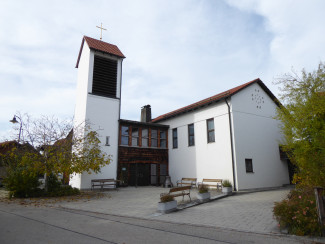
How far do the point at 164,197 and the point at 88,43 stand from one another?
15723 millimetres

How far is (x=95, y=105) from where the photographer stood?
1941 centimetres

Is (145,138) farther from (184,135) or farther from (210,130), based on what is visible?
(210,130)

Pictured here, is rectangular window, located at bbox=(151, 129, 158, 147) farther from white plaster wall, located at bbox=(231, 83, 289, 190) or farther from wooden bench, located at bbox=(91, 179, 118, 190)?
white plaster wall, located at bbox=(231, 83, 289, 190)

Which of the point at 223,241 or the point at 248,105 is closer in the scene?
the point at 223,241

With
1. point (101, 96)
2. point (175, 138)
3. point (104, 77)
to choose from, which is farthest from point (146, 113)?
point (101, 96)

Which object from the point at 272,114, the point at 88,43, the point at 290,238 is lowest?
the point at 290,238

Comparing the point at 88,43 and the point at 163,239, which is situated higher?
the point at 88,43

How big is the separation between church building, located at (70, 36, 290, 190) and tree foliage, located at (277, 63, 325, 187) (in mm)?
4760

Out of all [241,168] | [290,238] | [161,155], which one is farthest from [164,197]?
[161,155]

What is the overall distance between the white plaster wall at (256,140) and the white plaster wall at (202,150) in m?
0.78

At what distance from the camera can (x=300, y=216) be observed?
632 centimetres

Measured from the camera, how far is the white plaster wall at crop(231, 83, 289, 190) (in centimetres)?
1656

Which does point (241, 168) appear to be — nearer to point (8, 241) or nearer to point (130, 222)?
point (130, 222)

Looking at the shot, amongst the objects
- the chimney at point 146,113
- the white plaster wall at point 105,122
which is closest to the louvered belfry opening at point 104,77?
the white plaster wall at point 105,122
